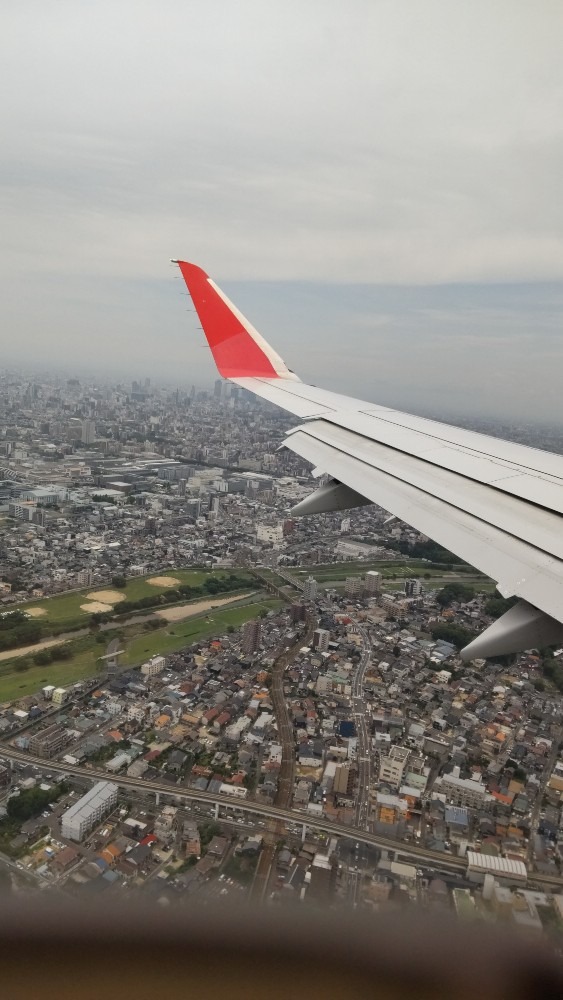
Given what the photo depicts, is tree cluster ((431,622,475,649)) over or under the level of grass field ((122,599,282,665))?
over

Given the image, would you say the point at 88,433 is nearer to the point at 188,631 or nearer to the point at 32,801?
the point at 188,631

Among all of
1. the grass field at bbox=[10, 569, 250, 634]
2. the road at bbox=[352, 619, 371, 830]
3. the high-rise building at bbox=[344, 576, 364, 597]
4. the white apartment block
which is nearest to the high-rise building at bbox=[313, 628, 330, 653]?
the road at bbox=[352, 619, 371, 830]

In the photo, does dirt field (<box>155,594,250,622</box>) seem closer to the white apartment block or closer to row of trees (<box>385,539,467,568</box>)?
the white apartment block

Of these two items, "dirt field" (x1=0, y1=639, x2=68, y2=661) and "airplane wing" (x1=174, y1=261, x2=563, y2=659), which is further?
"dirt field" (x1=0, y1=639, x2=68, y2=661)

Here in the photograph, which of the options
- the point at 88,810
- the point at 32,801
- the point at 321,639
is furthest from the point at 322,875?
the point at 321,639

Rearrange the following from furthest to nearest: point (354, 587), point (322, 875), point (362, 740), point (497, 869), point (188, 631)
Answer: point (354, 587) → point (188, 631) → point (362, 740) → point (497, 869) → point (322, 875)

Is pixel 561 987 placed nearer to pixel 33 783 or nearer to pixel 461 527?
pixel 461 527

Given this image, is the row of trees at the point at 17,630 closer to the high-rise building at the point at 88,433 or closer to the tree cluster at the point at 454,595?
the tree cluster at the point at 454,595
